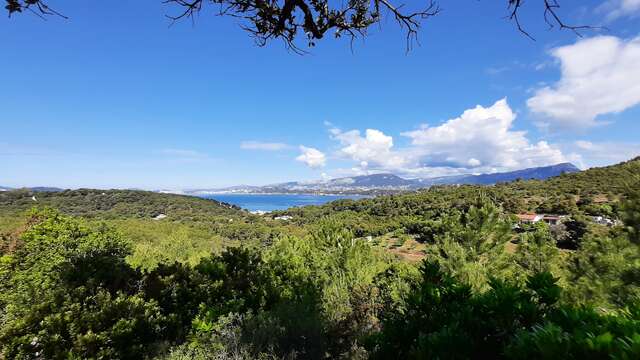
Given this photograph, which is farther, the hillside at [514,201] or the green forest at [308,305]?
the hillside at [514,201]

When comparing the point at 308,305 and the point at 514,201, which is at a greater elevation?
the point at 308,305

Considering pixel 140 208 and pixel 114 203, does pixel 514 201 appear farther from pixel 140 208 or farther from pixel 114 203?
pixel 114 203

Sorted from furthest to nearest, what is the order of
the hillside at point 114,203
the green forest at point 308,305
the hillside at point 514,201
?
the hillside at point 114,203 < the hillside at point 514,201 < the green forest at point 308,305

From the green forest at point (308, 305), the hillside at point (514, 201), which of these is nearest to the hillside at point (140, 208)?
the hillside at point (514, 201)

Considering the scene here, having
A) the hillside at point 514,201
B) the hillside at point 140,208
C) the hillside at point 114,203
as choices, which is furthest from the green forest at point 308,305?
the hillside at point 114,203

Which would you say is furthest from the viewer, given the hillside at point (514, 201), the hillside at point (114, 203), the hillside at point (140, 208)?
the hillside at point (114, 203)

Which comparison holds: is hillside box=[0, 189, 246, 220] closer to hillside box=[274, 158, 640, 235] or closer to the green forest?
hillside box=[274, 158, 640, 235]

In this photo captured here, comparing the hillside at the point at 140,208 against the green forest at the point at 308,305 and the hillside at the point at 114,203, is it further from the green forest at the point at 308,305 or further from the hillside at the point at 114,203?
the green forest at the point at 308,305

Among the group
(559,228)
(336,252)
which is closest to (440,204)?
Answer: (559,228)

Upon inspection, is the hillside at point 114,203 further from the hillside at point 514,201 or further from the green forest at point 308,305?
the green forest at point 308,305

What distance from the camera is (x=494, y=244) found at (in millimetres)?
18844

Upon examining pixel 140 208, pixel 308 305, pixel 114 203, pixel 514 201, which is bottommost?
pixel 140 208

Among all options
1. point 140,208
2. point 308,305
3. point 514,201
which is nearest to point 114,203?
point 140,208

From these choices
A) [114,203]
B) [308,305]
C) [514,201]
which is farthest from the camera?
[114,203]
